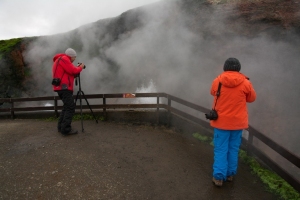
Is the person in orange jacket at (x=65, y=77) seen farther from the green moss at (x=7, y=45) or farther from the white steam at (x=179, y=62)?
the green moss at (x=7, y=45)

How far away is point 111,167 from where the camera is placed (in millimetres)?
4164

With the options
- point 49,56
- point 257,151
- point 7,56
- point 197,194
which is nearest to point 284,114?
point 257,151

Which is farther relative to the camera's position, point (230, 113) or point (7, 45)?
point (7, 45)

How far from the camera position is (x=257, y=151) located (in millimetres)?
4332

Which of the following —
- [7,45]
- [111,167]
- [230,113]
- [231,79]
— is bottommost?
[111,167]

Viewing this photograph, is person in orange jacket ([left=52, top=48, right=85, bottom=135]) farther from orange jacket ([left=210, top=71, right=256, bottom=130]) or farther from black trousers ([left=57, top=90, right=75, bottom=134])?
orange jacket ([left=210, top=71, right=256, bottom=130])

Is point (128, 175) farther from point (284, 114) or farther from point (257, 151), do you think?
point (284, 114)

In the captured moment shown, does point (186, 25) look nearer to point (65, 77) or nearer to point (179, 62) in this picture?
point (179, 62)

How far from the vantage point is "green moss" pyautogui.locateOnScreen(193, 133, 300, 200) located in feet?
11.4

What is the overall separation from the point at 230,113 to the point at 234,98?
0.81 ft

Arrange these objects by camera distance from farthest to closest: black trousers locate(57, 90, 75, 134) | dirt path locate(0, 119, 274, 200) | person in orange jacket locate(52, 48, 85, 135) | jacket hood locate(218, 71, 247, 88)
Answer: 1. black trousers locate(57, 90, 75, 134)
2. person in orange jacket locate(52, 48, 85, 135)
3. dirt path locate(0, 119, 274, 200)
4. jacket hood locate(218, 71, 247, 88)

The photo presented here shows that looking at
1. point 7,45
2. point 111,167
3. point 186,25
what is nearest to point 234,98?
point 111,167

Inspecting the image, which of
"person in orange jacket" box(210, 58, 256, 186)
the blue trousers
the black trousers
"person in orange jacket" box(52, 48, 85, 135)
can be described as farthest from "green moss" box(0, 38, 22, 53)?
the blue trousers

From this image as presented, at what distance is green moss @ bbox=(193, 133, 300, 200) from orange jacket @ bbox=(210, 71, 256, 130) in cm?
121
